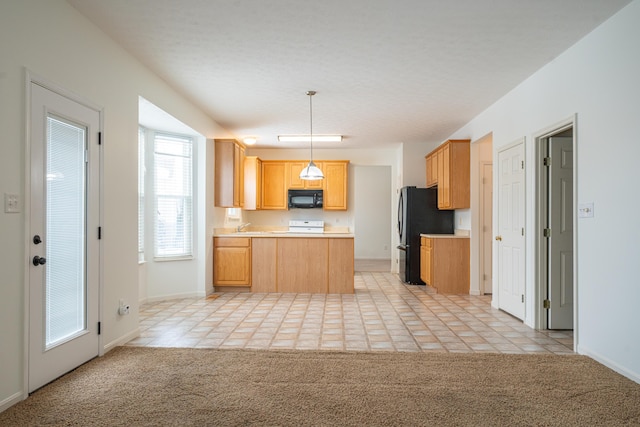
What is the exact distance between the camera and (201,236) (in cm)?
586

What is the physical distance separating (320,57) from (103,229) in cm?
237

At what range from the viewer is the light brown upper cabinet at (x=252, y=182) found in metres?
7.69

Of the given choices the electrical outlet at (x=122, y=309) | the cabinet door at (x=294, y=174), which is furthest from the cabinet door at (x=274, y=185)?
the electrical outlet at (x=122, y=309)

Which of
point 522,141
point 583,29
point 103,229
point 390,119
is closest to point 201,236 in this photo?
point 103,229

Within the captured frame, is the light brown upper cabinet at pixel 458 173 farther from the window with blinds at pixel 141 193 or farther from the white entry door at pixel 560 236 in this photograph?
the window with blinds at pixel 141 193

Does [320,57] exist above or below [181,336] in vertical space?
above

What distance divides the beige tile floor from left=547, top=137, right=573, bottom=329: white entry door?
22cm

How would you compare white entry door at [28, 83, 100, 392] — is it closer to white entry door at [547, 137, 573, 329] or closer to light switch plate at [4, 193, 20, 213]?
light switch plate at [4, 193, 20, 213]

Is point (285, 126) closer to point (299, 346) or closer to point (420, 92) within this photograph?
point (420, 92)

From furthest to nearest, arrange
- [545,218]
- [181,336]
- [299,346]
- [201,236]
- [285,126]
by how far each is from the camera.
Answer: [285,126], [201,236], [545,218], [181,336], [299,346]

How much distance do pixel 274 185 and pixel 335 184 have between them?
1.23 metres

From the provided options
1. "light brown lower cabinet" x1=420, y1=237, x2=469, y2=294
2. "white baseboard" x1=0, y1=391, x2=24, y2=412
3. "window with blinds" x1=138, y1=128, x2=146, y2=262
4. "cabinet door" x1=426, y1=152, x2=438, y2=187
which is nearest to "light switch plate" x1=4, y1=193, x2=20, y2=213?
"white baseboard" x1=0, y1=391, x2=24, y2=412

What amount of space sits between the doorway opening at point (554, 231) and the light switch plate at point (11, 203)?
4283mm

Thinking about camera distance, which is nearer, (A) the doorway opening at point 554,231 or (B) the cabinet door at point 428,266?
(A) the doorway opening at point 554,231
